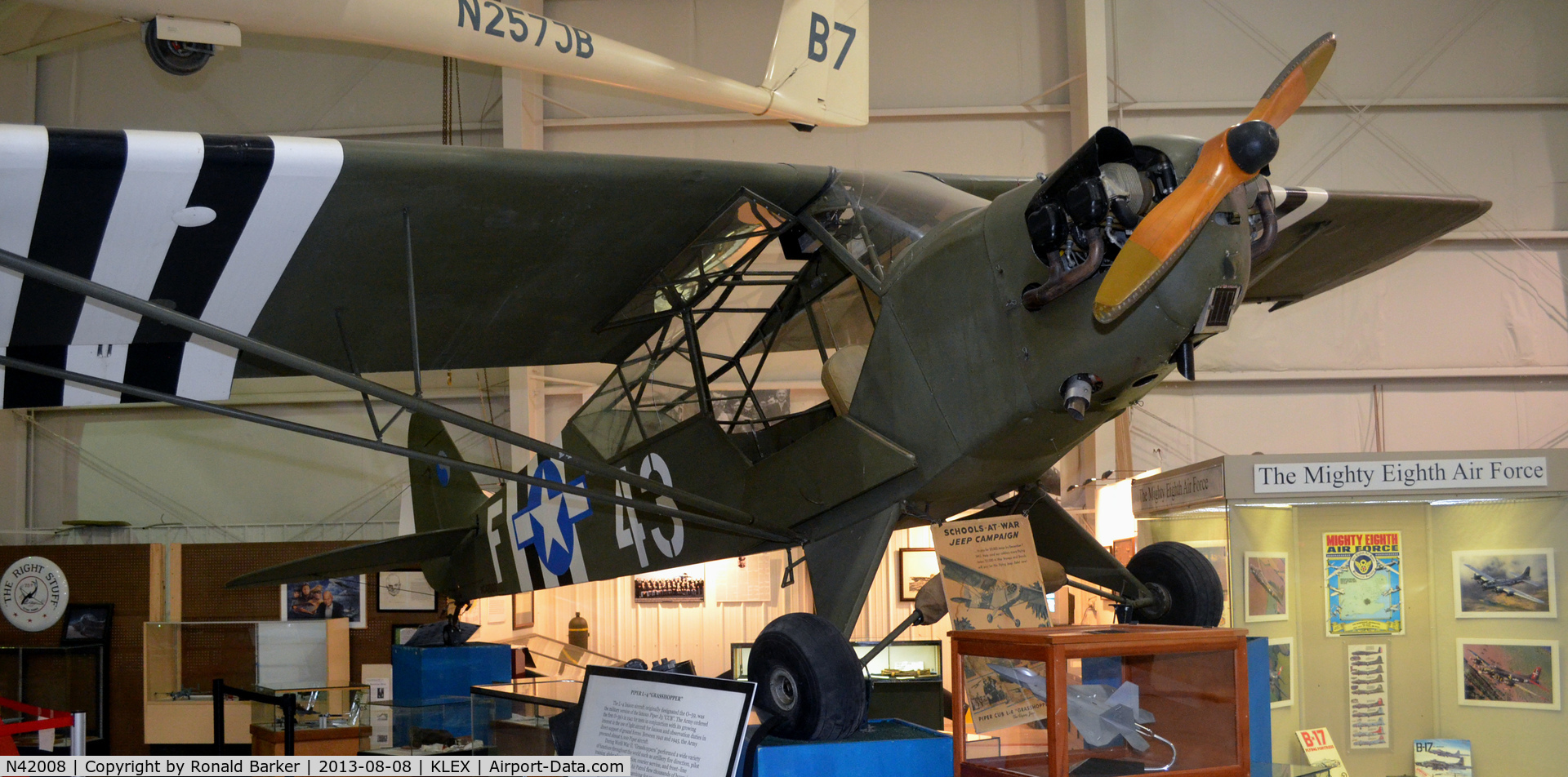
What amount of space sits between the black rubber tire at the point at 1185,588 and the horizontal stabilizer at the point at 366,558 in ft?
13.5

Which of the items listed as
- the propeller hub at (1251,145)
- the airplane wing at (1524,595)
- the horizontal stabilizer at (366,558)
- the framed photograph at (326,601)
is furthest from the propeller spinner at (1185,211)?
the framed photograph at (326,601)

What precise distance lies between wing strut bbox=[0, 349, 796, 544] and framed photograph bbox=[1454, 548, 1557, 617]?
366 centimetres

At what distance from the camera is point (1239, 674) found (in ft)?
9.18

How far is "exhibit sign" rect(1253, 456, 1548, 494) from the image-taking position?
5.38 meters

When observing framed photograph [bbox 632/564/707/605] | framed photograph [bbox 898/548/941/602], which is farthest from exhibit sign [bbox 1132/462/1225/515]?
framed photograph [bbox 632/564/707/605]

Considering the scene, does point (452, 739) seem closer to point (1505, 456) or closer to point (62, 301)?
point (62, 301)

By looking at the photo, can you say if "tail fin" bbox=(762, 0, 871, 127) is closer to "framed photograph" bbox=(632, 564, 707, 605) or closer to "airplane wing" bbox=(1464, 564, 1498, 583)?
"framed photograph" bbox=(632, 564, 707, 605)

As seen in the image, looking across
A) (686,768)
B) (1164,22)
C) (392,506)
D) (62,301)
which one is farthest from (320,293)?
(1164,22)

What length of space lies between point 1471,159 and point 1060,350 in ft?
37.8

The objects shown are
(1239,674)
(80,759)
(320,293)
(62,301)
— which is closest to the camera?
(80,759)

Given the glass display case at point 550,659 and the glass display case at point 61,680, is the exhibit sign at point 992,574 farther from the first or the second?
the glass display case at point 61,680

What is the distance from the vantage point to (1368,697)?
18.7 ft

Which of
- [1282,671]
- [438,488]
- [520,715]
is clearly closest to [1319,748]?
[1282,671]

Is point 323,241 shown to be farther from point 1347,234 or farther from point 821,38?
point 821,38
